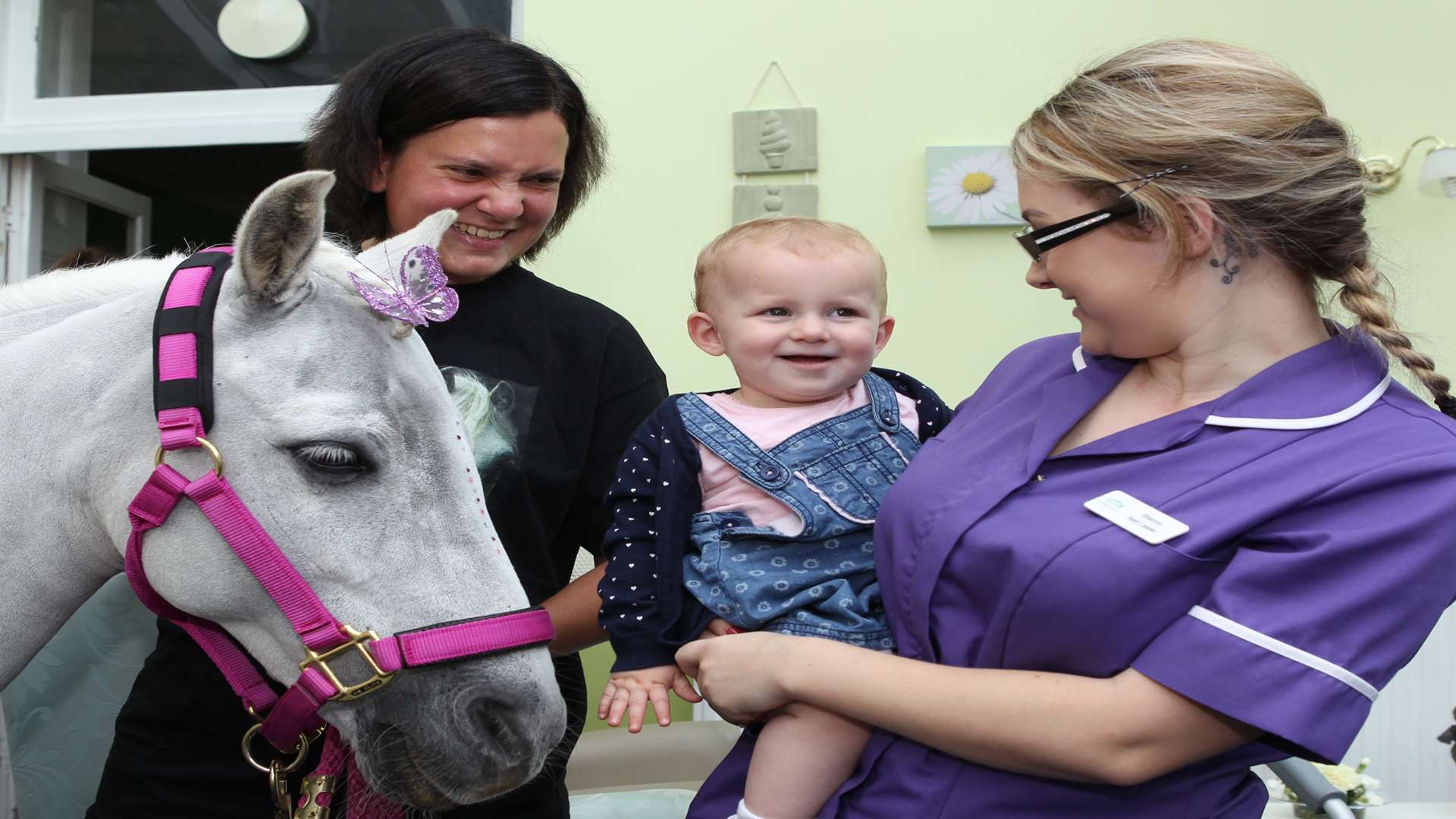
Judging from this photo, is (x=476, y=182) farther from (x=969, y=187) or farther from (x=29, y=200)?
(x=29, y=200)

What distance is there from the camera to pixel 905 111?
151 inches

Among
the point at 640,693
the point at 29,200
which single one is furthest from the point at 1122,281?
the point at 29,200

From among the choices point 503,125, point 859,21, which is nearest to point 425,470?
point 503,125

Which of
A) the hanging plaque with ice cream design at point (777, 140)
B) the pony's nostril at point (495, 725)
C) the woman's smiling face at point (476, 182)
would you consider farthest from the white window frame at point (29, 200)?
the pony's nostril at point (495, 725)

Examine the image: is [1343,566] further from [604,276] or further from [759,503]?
[604,276]

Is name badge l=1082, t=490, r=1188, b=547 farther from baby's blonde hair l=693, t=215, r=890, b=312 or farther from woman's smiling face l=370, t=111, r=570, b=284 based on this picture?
woman's smiling face l=370, t=111, r=570, b=284

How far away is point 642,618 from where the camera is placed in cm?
148

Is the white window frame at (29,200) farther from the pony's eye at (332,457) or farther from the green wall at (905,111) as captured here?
the pony's eye at (332,457)

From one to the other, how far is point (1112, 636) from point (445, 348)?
1085mm

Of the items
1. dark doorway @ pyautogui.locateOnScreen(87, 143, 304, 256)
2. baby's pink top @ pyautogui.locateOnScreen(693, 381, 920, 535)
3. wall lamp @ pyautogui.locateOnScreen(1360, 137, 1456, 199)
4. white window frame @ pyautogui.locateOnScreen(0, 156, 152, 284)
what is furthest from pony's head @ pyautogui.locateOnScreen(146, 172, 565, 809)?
dark doorway @ pyautogui.locateOnScreen(87, 143, 304, 256)

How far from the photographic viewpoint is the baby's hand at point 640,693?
1.43 meters

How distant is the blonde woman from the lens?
1.02 meters

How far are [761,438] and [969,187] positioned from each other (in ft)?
8.02

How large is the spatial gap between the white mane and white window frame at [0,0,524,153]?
9.87ft
